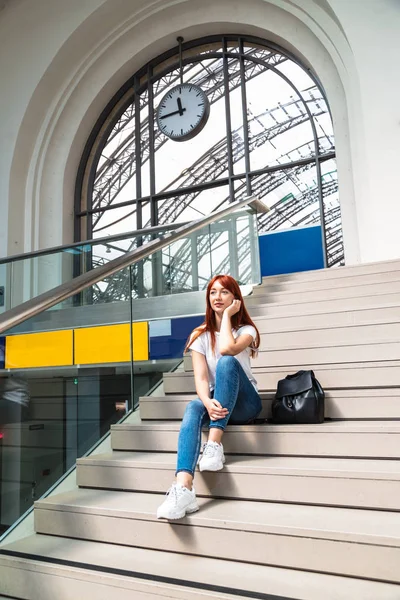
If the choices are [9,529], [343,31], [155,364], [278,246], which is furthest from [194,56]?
[9,529]

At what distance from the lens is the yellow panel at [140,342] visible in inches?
133

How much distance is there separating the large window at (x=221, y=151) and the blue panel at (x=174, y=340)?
11.9 feet

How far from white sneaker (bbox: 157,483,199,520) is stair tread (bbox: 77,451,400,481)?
0.24m

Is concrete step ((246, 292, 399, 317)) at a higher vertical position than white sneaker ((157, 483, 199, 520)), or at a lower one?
higher

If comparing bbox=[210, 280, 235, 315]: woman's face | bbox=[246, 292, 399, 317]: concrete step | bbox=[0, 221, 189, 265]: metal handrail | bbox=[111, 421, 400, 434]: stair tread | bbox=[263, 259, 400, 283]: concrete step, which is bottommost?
bbox=[111, 421, 400, 434]: stair tread

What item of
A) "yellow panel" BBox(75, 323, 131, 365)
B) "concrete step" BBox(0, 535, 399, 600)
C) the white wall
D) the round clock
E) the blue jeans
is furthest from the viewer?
the round clock

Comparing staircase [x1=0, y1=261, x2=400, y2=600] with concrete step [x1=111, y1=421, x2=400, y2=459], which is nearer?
staircase [x1=0, y1=261, x2=400, y2=600]

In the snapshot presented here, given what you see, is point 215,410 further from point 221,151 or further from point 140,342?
point 221,151

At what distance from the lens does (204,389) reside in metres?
2.34

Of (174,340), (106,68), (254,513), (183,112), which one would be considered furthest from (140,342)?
(106,68)

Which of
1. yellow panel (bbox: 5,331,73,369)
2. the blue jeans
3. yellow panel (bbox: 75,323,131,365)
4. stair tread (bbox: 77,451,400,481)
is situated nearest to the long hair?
the blue jeans

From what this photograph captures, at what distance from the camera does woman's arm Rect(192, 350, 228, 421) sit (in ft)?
7.20

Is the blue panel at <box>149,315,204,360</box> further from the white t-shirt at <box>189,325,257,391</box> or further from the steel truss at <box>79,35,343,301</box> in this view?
the steel truss at <box>79,35,343,301</box>

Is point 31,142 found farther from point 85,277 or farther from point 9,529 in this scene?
point 9,529
